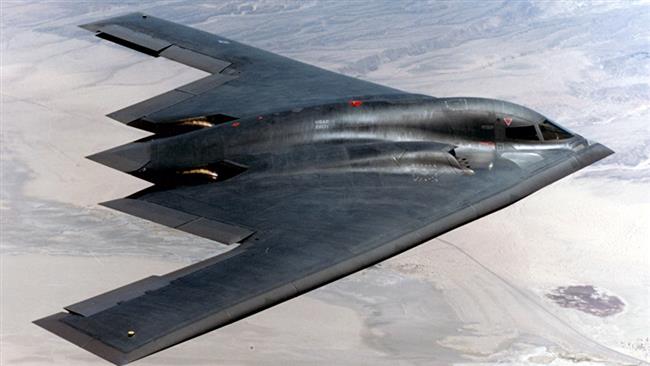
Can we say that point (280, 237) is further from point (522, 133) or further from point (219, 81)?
point (219, 81)

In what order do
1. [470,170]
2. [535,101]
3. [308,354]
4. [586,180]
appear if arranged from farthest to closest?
[535,101] → [586,180] → [308,354] → [470,170]

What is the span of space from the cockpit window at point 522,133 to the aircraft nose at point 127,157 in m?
8.46

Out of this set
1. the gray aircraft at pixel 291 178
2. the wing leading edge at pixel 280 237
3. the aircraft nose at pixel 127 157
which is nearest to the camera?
the wing leading edge at pixel 280 237

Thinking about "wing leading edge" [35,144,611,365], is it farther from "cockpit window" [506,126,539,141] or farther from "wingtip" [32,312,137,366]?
"cockpit window" [506,126,539,141]

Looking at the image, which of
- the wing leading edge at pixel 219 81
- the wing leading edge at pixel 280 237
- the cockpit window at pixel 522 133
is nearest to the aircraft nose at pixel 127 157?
the wing leading edge at pixel 280 237

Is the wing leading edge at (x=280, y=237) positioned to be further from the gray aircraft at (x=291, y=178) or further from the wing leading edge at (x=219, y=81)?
the wing leading edge at (x=219, y=81)

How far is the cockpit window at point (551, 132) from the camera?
25297 millimetres

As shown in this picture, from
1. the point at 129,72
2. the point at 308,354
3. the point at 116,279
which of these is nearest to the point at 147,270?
the point at 116,279

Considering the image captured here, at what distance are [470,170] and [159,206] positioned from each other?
701 centimetres

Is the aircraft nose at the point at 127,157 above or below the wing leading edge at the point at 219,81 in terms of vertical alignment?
below

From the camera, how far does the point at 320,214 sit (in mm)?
21016

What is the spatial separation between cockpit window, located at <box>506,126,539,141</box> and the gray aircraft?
24 millimetres

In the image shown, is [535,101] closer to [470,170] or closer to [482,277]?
[482,277]

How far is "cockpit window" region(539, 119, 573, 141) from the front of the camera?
25297 millimetres
